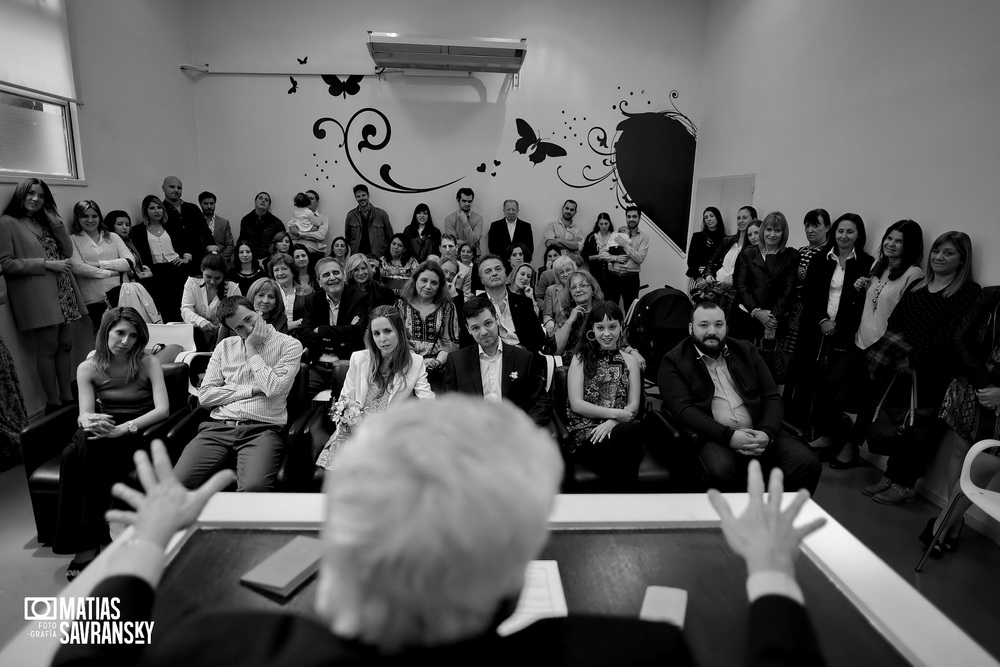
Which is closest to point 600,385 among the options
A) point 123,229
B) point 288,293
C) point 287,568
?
point 287,568

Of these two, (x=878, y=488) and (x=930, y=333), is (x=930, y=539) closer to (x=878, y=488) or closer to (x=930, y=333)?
(x=878, y=488)

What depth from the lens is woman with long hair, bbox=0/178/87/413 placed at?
388 centimetres

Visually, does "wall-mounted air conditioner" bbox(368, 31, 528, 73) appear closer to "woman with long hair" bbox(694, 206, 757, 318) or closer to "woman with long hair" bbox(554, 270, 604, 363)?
"woman with long hair" bbox(694, 206, 757, 318)

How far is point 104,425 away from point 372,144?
18.6ft

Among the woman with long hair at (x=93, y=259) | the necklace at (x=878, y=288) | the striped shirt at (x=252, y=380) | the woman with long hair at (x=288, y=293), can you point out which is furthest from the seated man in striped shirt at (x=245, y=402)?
the necklace at (x=878, y=288)

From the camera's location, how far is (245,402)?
9.21ft

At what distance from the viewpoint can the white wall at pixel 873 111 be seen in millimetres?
3197

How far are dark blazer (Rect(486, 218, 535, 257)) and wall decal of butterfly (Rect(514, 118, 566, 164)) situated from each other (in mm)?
925

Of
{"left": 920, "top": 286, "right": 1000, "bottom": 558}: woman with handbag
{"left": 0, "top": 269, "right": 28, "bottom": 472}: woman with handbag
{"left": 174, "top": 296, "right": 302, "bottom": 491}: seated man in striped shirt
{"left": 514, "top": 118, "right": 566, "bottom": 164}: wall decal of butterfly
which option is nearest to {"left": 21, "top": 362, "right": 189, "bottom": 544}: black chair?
{"left": 174, "top": 296, "right": 302, "bottom": 491}: seated man in striped shirt

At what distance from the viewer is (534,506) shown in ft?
2.08

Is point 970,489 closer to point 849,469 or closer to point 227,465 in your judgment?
point 849,469

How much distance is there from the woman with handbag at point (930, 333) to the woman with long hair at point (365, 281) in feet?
10.9

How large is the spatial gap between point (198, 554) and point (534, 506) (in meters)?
1.05

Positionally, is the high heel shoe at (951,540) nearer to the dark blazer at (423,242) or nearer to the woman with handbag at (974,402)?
the woman with handbag at (974,402)
